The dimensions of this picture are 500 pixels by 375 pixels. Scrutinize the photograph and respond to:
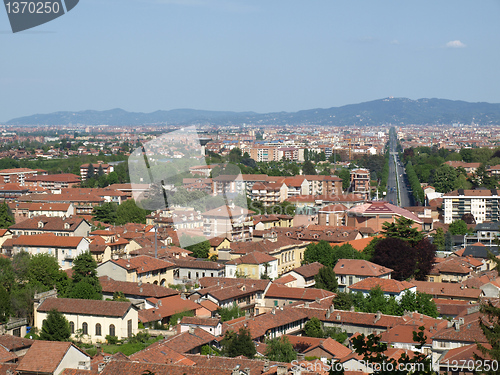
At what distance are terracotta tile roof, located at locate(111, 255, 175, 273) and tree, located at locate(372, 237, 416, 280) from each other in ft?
16.7

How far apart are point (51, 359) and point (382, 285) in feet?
25.0

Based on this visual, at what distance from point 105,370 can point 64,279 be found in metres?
6.26

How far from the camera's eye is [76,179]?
41.2m

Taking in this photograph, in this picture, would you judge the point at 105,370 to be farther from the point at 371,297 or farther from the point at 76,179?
the point at 76,179

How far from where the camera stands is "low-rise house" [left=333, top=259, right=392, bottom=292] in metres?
16.0

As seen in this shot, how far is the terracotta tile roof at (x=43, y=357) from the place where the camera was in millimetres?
9328

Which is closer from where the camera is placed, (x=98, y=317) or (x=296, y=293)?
(x=98, y=317)

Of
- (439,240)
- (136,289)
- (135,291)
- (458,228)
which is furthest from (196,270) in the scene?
(458,228)

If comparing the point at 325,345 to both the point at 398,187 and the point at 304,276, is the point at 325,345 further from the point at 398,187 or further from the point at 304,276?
the point at 398,187

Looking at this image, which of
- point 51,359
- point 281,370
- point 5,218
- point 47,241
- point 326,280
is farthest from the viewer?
point 5,218

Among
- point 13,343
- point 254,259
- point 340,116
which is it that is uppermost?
point 340,116

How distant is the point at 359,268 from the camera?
53.4 feet

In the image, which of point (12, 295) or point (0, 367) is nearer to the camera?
point (0, 367)

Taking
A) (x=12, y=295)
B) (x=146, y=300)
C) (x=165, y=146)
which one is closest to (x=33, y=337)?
(x=12, y=295)
